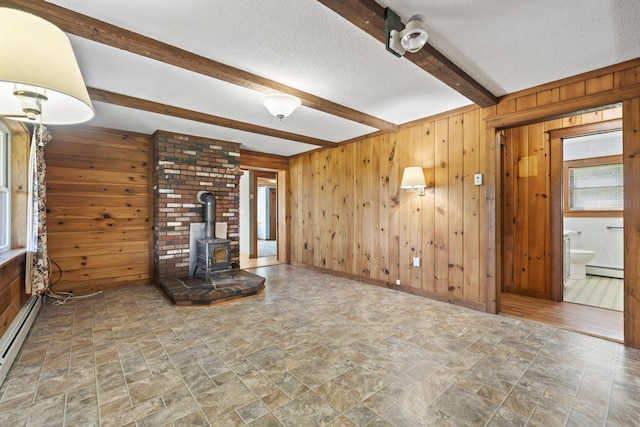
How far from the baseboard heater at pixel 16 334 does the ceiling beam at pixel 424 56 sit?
3102 millimetres

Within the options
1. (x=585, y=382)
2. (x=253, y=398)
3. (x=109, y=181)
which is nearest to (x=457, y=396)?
(x=585, y=382)

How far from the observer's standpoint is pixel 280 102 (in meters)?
2.69

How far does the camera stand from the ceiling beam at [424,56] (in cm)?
156

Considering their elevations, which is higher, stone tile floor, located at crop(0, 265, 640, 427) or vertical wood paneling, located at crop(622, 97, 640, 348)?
vertical wood paneling, located at crop(622, 97, 640, 348)

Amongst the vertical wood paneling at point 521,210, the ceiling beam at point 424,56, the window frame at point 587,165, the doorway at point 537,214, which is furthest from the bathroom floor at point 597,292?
the ceiling beam at point 424,56

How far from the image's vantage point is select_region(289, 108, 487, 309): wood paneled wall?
3309mm

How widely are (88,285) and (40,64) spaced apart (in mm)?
4233

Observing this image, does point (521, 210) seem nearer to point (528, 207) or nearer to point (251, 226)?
point (528, 207)

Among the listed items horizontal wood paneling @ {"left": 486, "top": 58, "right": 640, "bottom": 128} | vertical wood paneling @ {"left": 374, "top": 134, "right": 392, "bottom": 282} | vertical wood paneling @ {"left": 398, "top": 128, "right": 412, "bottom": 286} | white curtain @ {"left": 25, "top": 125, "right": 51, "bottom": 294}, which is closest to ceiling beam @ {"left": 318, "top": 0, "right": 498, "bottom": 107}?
horizontal wood paneling @ {"left": 486, "top": 58, "right": 640, "bottom": 128}

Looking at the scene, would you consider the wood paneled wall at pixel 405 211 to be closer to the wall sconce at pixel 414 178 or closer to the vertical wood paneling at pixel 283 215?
the wall sconce at pixel 414 178

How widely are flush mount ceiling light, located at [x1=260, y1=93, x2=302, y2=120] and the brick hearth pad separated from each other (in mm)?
2231

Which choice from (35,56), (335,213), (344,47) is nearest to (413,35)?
(344,47)

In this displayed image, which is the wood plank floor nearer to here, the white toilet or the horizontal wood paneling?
the white toilet

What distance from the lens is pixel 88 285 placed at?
12.7 feet
